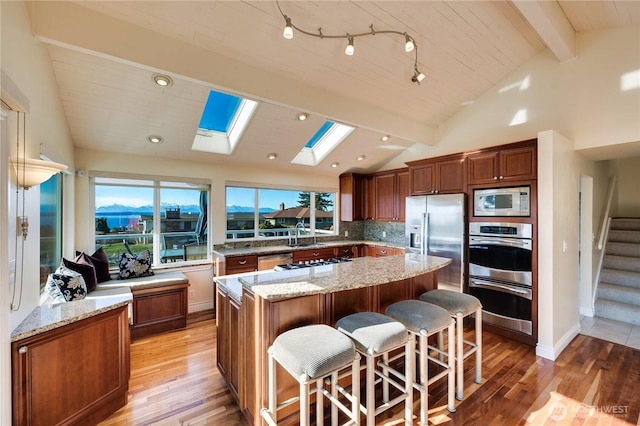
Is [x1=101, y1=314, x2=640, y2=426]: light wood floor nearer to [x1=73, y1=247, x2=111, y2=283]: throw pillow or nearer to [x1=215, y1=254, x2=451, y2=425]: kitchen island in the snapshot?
[x1=215, y1=254, x2=451, y2=425]: kitchen island

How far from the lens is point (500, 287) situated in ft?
10.6

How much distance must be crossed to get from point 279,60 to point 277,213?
293 centimetres

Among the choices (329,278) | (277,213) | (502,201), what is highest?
(502,201)

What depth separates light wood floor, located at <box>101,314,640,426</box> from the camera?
197 centimetres

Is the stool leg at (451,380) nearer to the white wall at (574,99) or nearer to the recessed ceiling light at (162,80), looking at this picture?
the white wall at (574,99)

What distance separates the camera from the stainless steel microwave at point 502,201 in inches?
121

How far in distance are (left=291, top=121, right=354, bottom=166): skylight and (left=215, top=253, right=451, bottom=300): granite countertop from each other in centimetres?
256

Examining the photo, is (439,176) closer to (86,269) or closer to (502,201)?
(502,201)

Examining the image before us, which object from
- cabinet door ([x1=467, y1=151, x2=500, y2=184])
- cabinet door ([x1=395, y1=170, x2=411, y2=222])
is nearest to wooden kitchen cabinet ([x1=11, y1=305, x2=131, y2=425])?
cabinet door ([x1=467, y1=151, x2=500, y2=184])

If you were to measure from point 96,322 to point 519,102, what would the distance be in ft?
17.0

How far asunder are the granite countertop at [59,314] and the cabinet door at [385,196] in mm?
4325

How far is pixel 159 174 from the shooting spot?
3.93m

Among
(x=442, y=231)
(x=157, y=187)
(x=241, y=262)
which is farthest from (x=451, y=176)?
(x=157, y=187)

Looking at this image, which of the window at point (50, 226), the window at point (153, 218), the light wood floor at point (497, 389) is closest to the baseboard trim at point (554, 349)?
the light wood floor at point (497, 389)
